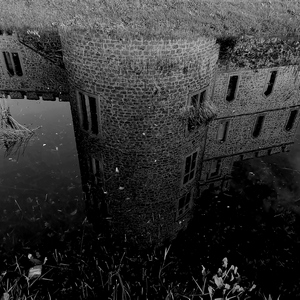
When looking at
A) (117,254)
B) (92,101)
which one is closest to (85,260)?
(117,254)

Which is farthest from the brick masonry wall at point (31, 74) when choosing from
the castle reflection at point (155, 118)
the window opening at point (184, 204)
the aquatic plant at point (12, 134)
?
the window opening at point (184, 204)

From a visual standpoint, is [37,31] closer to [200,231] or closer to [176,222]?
[176,222]

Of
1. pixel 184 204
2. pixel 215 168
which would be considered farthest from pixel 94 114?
pixel 215 168

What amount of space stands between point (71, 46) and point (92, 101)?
1454 mm

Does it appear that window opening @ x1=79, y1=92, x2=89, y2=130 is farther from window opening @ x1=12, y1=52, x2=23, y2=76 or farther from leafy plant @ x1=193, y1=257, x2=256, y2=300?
window opening @ x1=12, y1=52, x2=23, y2=76

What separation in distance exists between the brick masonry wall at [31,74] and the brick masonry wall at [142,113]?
21.2 ft

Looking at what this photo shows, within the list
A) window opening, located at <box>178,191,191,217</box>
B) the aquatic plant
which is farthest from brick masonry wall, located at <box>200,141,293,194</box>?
the aquatic plant

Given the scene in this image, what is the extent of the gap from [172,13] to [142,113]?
4934mm

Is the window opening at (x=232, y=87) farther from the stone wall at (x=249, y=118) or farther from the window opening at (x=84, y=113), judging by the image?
the window opening at (x=84, y=113)

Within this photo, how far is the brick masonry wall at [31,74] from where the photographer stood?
12.5 metres

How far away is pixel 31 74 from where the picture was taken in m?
13.2

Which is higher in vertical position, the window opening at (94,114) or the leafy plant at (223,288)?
the window opening at (94,114)

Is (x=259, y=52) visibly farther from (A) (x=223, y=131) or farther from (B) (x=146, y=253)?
(B) (x=146, y=253)

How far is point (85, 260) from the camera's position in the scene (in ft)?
25.1
